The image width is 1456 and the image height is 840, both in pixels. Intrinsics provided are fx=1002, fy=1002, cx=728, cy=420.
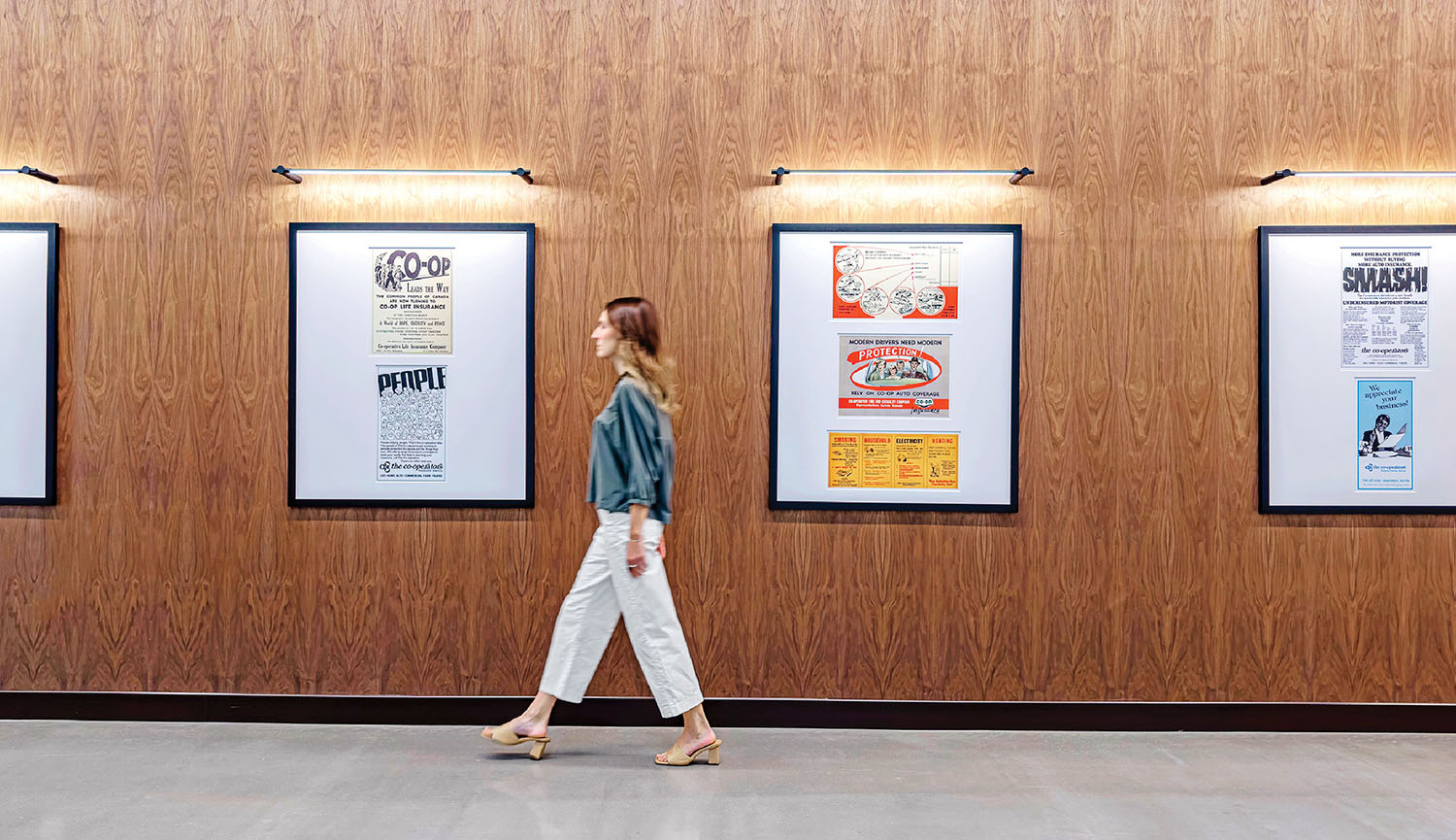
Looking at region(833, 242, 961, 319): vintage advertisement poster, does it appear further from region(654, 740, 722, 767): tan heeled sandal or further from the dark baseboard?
region(654, 740, 722, 767): tan heeled sandal

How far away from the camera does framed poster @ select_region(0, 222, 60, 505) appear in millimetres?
3877

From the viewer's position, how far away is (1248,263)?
386 cm

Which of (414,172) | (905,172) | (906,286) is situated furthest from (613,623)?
(905,172)

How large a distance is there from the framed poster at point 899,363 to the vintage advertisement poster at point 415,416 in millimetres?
1293

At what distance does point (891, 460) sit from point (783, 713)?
1.06 metres

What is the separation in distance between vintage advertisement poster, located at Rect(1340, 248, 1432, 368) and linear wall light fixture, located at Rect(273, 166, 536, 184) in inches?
125

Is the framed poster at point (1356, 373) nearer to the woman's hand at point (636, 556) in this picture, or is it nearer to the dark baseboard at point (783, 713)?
the dark baseboard at point (783, 713)

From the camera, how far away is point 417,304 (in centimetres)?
388

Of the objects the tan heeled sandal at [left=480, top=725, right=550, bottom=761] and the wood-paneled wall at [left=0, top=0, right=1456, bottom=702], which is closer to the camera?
the tan heeled sandal at [left=480, top=725, right=550, bottom=761]

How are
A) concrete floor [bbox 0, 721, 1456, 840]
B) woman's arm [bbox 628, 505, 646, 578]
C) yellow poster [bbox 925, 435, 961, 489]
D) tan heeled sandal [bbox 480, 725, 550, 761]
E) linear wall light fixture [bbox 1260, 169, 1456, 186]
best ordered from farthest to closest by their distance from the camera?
yellow poster [bbox 925, 435, 961, 489] < linear wall light fixture [bbox 1260, 169, 1456, 186] < tan heeled sandal [bbox 480, 725, 550, 761] < woman's arm [bbox 628, 505, 646, 578] < concrete floor [bbox 0, 721, 1456, 840]

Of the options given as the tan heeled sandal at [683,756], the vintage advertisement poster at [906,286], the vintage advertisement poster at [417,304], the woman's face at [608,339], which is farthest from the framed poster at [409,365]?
the vintage advertisement poster at [906,286]

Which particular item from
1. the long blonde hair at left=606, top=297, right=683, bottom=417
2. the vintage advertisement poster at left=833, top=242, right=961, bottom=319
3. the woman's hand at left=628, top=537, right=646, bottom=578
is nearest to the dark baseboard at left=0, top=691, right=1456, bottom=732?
the woman's hand at left=628, top=537, right=646, bottom=578

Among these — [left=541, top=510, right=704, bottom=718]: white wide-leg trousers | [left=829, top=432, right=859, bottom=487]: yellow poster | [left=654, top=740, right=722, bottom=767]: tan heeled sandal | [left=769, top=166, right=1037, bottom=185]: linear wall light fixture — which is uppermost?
[left=769, top=166, right=1037, bottom=185]: linear wall light fixture

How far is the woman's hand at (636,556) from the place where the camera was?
3.34m
